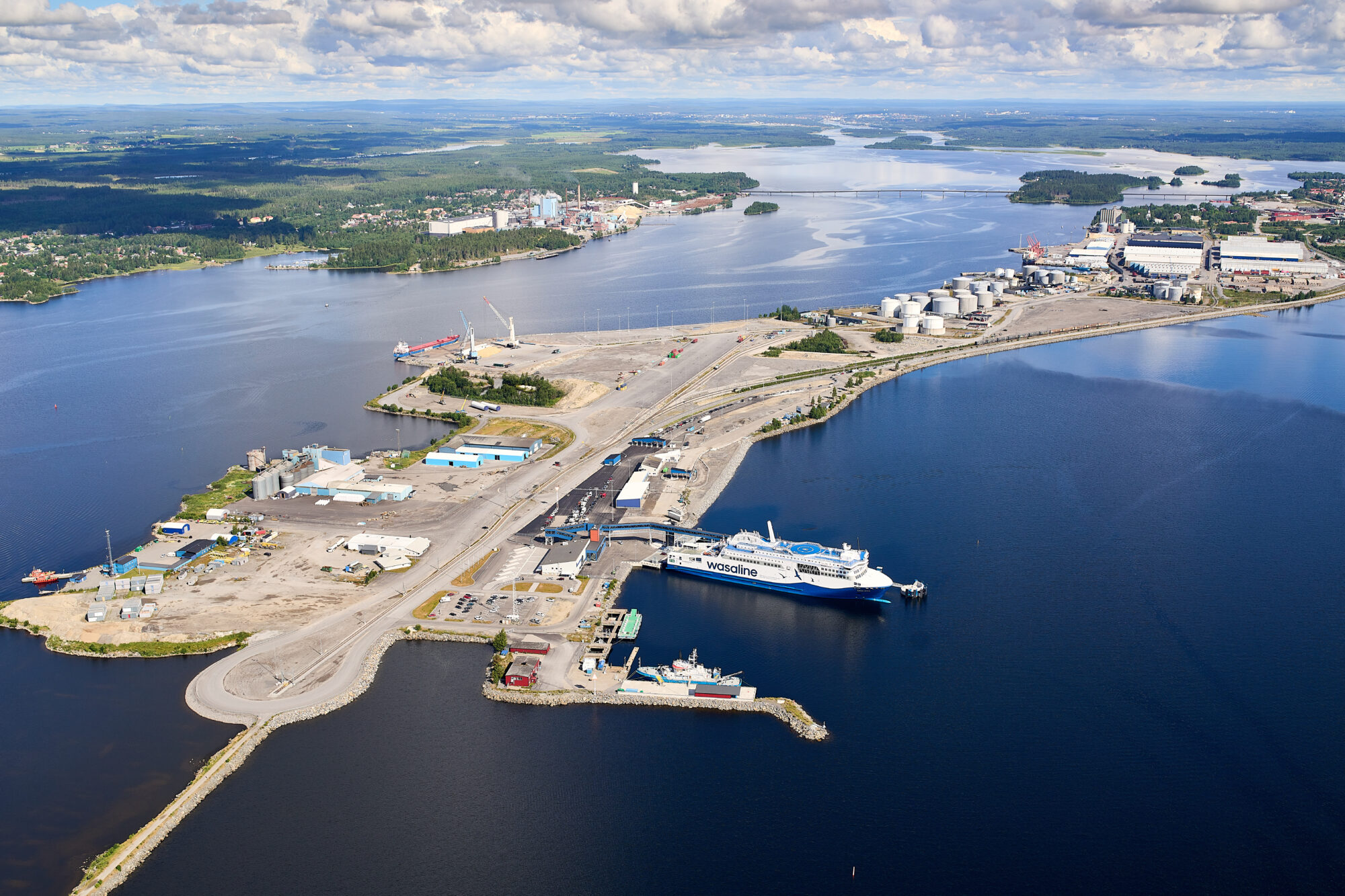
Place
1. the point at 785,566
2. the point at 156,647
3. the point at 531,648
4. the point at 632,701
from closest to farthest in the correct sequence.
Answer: the point at 632,701 < the point at 531,648 < the point at 156,647 < the point at 785,566

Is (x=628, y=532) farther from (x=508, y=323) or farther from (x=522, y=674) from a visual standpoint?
(x=508, y=323)

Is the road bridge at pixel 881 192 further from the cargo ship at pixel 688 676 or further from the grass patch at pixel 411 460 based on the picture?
the cargo ship at pixel 688 676

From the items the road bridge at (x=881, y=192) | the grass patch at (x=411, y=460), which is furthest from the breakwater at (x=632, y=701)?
the road bridge at (x=881, y=192)

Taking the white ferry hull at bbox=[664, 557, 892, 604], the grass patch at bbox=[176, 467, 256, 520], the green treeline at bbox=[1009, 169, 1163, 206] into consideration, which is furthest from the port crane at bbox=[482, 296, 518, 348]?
the green treeline at bbox=[1009, 169, 1163, 206]

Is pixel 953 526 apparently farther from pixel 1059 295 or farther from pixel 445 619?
pixel 1059 295

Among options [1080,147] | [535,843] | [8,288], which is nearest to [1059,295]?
[535,843]

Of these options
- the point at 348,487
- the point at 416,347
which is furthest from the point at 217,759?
the point at 416,347

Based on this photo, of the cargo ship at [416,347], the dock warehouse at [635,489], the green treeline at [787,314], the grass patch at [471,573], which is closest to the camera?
the grass patch at [471,573]
